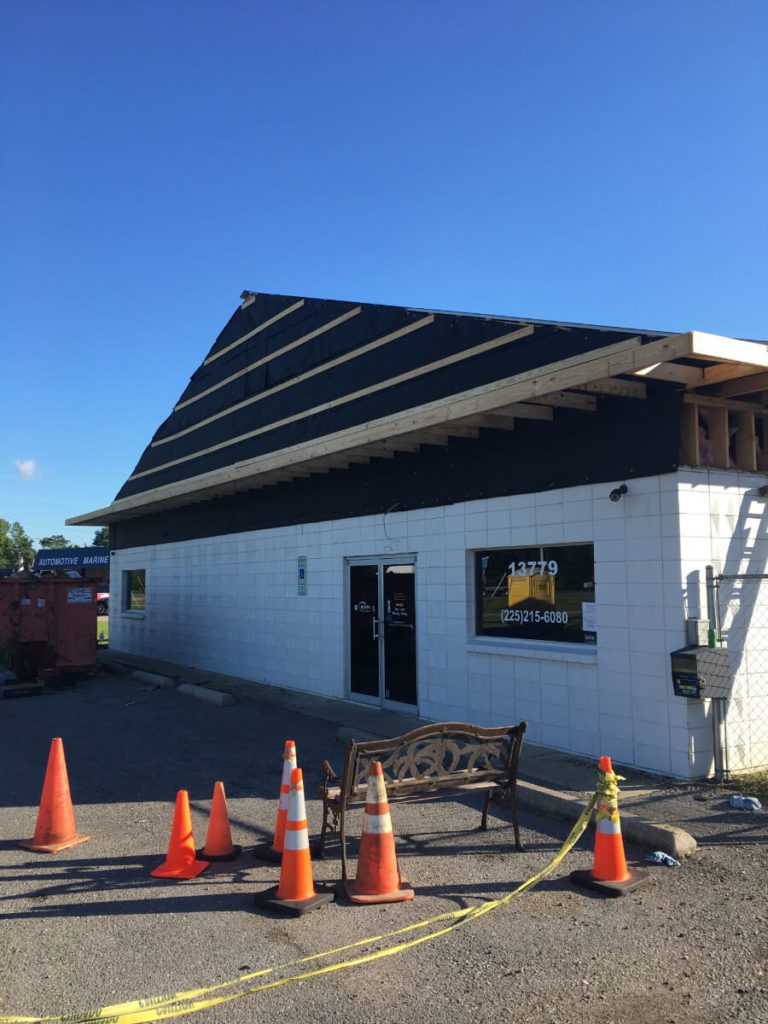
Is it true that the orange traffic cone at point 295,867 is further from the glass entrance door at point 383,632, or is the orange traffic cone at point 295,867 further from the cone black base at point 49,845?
the glass entrance door at point 383,632

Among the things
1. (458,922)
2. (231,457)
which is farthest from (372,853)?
(231,457)

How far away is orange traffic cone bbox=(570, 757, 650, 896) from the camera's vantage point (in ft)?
15.7

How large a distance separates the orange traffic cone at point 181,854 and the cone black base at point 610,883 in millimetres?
2472

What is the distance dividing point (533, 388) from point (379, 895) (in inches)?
185

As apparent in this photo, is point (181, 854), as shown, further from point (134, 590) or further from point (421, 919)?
point (134, 590)

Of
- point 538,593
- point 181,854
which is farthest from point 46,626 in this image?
point 181,854

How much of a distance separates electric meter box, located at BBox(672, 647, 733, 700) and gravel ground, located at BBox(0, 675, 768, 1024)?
0.87 meters

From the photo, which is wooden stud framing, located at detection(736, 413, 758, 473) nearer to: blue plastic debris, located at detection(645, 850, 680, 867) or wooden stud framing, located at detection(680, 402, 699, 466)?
wooden stud framing, located at detection(680, 402, 699, 466)

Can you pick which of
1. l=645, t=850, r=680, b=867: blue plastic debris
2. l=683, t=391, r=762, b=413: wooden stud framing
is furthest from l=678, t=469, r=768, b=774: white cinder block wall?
l=645, t=850, r=680, b=867: blue plastic debris

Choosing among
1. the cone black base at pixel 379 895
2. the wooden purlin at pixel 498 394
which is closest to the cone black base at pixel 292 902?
the cone black base at pixel 379 895

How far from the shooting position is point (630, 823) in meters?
5.69

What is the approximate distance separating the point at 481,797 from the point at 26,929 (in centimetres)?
394

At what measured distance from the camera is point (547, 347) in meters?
8.71

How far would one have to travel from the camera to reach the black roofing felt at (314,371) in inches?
373
